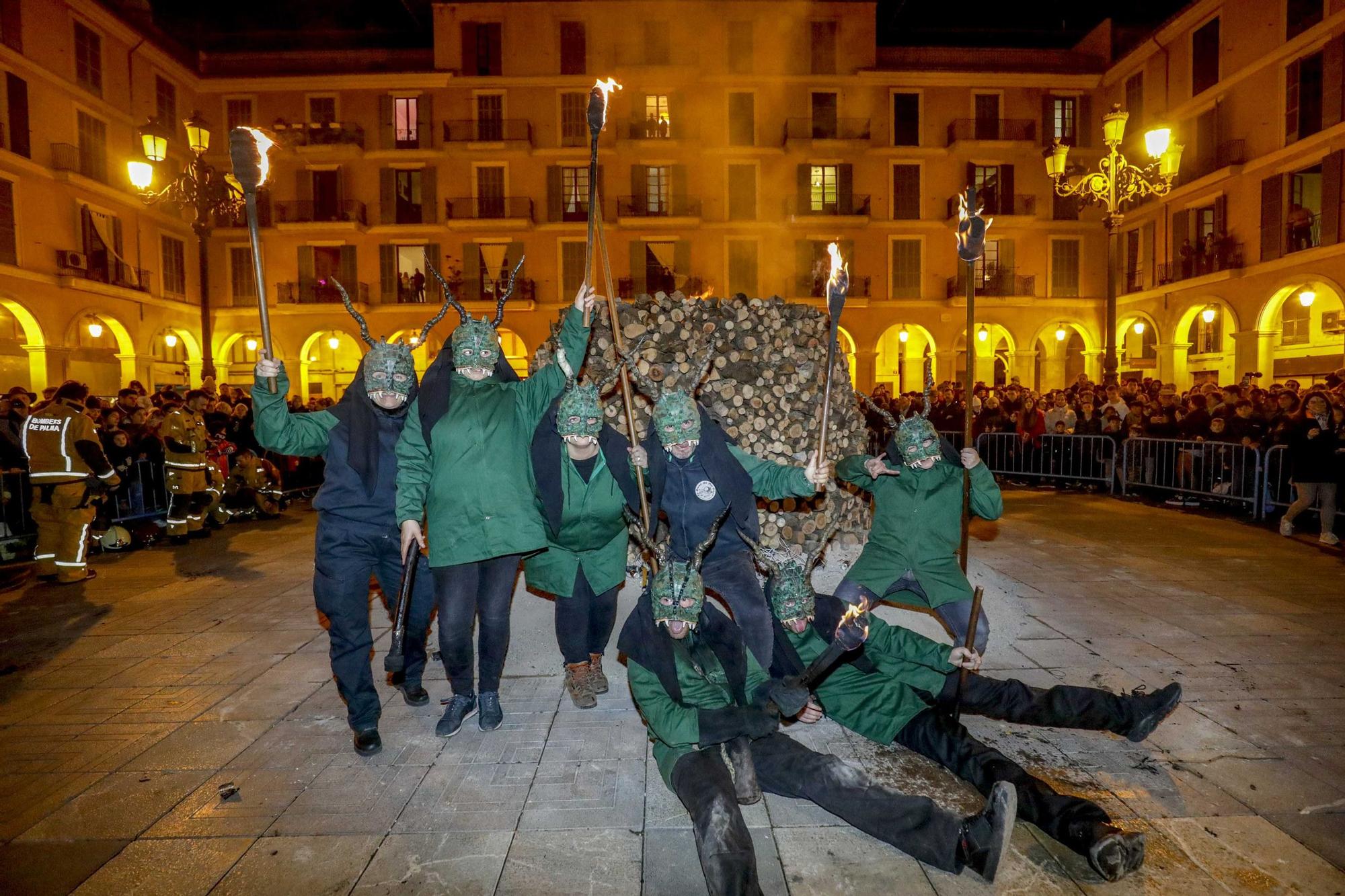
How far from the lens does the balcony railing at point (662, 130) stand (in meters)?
26.8

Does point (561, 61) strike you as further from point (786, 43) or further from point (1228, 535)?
point (1228, 535)

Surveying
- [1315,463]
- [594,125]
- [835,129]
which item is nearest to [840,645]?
[594,125]

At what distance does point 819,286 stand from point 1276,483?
17885 millimetres

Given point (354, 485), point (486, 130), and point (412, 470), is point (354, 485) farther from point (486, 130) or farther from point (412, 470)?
point (486, 130)

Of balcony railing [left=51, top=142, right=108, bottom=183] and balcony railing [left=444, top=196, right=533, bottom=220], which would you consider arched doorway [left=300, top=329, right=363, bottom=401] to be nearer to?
balcony railing [left=444, top=196, right=533, bottom=220]

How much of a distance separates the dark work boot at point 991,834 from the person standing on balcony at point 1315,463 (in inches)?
329

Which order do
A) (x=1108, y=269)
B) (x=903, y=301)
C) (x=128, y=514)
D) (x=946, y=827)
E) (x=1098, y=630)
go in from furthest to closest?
(x=903, y=301)
(x=1108, y=269)
(x=128, y=514)
(x=1098, y=630)
(x=946, y=827)

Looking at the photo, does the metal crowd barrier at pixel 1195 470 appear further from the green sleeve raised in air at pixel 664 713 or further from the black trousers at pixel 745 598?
the green sleeve raised in air at pixel 664 713

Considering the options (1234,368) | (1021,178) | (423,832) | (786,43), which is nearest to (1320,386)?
(423,832)

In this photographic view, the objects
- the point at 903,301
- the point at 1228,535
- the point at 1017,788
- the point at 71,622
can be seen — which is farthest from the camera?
the point at 903,301

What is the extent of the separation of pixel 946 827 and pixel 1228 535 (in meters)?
8.62

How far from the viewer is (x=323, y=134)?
89.7 ft

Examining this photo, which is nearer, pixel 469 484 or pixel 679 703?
pixel 679 703

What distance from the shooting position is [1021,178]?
28062 millimetres
